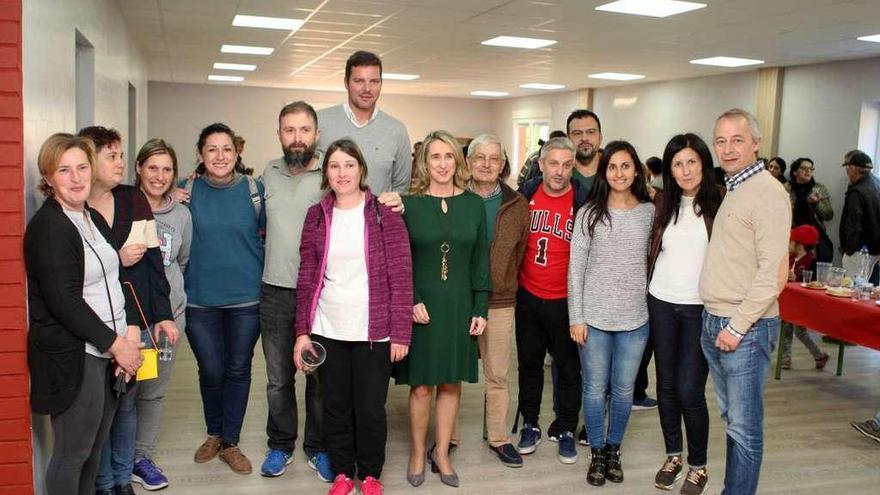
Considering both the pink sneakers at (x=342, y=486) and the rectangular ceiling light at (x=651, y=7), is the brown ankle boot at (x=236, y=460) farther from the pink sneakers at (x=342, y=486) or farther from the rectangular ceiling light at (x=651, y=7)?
the rectangular ceiling light at (x=651, y=7)

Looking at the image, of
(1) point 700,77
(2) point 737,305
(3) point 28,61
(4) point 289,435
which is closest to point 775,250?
(2) point 737,305

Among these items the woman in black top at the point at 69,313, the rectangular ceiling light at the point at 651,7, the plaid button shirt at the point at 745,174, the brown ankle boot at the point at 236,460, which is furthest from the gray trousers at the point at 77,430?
the rectangular ceiling light at the point at 651,7

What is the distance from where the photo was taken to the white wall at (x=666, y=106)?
1177 centimetres

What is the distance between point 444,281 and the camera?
332 cm

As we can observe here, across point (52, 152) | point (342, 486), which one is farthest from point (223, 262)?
point (342, 486)

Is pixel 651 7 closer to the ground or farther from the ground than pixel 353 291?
farther from the ground

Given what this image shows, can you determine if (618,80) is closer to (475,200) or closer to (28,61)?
(475,200)

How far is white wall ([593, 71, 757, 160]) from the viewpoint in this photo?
11773mm

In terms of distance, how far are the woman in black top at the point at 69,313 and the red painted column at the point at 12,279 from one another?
0.09 metres

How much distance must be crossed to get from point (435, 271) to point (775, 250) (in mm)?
1383

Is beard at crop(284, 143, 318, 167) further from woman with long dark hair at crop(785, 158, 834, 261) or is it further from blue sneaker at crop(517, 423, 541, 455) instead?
woman with long dark hair at crop(785, 158, 834, 261)

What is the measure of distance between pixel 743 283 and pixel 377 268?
148cm

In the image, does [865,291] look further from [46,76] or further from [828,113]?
[828,113]

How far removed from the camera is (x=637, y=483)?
3.67 metres
